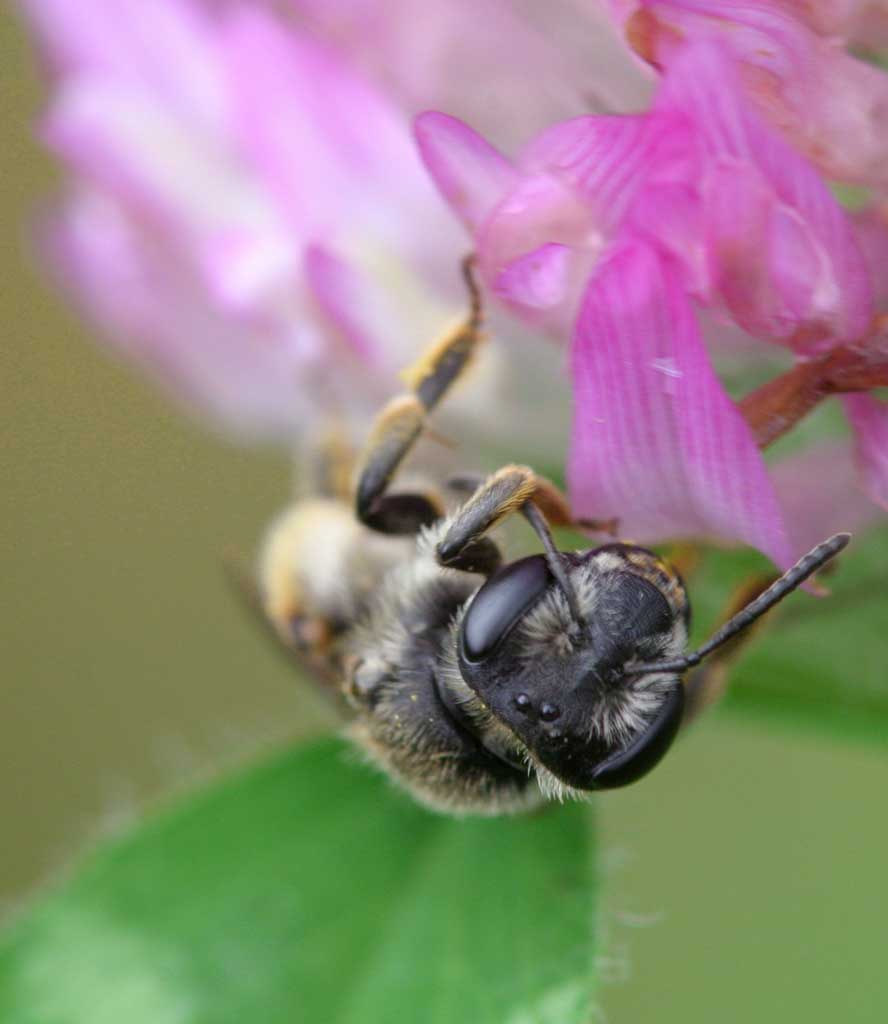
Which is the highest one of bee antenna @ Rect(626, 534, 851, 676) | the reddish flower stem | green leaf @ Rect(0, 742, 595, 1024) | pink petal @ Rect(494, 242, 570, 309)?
pink petal @ Rect(494, 242, 570, 309)

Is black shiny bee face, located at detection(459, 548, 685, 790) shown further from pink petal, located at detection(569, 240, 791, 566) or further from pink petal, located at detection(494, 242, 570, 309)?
pink petal, located at detection(494, 242, 570, 309)

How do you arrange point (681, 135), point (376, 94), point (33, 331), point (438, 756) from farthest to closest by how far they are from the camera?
1. point (33, 331)
2. point (376, 94)
3. point (438, 756)
4. point (681, 135)

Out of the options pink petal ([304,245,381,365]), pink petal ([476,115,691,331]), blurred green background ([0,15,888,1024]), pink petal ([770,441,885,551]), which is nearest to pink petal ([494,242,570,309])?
pink petal ([476,115,691,331])

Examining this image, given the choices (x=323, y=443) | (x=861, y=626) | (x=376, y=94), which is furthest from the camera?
(x=323, y=443)

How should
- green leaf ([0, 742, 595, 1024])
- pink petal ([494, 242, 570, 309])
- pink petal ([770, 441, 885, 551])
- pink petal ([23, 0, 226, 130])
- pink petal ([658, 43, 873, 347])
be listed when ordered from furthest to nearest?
pink petal ([23, 0, 226, 130]) → green leaf ([0, 742, 595, 1024]) → pink petal ([770, 441, 885, 551]) → pink petal ([494, 242, 570, 309]) → pink petal ([658, 43, 873, 347])

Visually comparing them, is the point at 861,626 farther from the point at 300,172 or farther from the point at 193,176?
the point at 193,176

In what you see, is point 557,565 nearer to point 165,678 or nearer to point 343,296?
point 343,296

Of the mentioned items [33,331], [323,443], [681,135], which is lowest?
[33,331]

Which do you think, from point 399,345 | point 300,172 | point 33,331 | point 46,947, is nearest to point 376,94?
point 300,172

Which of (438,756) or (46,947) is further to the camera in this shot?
(46,947)
